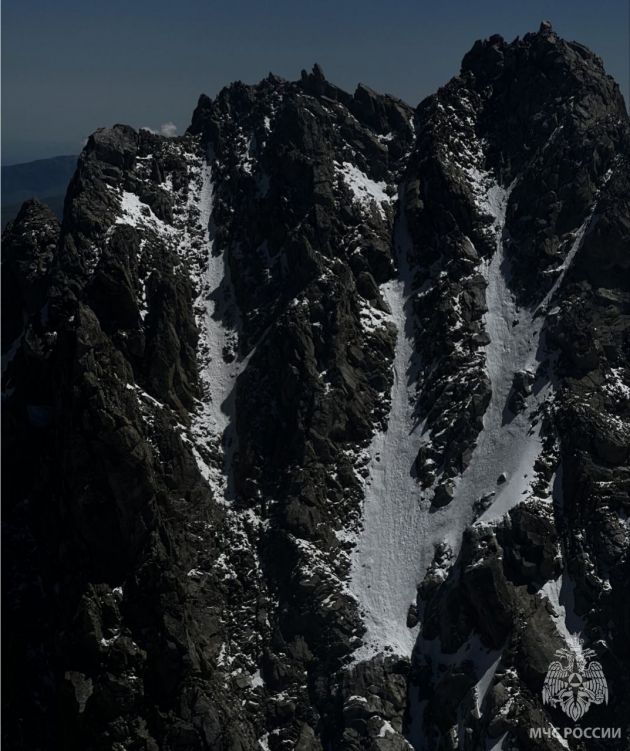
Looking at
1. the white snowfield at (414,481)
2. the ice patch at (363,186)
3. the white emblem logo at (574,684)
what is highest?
the ice patch at (363,186)

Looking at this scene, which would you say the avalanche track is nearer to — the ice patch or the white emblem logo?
the white emblem logo

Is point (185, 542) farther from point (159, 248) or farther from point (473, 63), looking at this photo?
point (473, 63)

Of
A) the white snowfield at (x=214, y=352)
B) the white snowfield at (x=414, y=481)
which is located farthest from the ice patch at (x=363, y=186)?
the white snowfield at (x=414, y=481)

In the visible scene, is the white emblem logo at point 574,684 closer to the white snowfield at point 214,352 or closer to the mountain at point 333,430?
the mountain at point 333,430

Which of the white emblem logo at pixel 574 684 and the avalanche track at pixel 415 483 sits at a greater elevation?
Result: the avalanche track at pixel 415 483

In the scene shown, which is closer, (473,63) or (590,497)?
(590,497)

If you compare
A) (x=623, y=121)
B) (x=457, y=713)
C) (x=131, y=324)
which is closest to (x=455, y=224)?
(x=623, y=121)

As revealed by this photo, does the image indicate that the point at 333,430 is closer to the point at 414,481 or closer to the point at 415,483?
the point at 414,481
